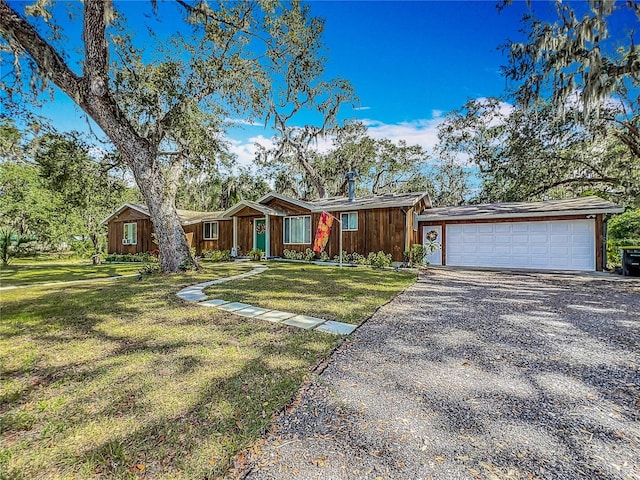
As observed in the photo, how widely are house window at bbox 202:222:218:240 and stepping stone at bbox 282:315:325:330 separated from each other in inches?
610

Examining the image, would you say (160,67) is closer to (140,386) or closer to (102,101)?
(102,101)

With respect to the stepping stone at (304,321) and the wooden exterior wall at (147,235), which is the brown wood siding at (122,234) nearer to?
the wooden exterior wall at (147,235)

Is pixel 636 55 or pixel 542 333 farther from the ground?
pixel 636 55

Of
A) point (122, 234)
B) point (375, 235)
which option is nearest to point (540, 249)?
point (375, 235)

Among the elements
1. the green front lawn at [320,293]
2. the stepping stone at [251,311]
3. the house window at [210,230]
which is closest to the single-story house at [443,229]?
the house window at [210,230]

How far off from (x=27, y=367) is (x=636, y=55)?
41.5 feet

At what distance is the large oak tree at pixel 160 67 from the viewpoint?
831cm

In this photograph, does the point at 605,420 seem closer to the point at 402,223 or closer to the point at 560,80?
the point at 560,80

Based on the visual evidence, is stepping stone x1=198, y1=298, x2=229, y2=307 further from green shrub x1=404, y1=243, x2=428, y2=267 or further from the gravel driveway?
green shrub x1=404, y1=243, x2=428, y2=267

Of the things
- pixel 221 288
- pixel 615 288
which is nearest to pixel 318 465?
pixel 221 288

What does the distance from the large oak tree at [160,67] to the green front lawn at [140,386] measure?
5.81 meters

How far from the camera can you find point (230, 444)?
2.00 m

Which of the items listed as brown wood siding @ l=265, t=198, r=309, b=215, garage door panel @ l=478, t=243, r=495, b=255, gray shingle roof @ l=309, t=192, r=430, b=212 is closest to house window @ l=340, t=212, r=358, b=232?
gray shingle roof @ l=309, t=192, r=430, b=212

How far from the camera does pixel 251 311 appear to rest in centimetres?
539
